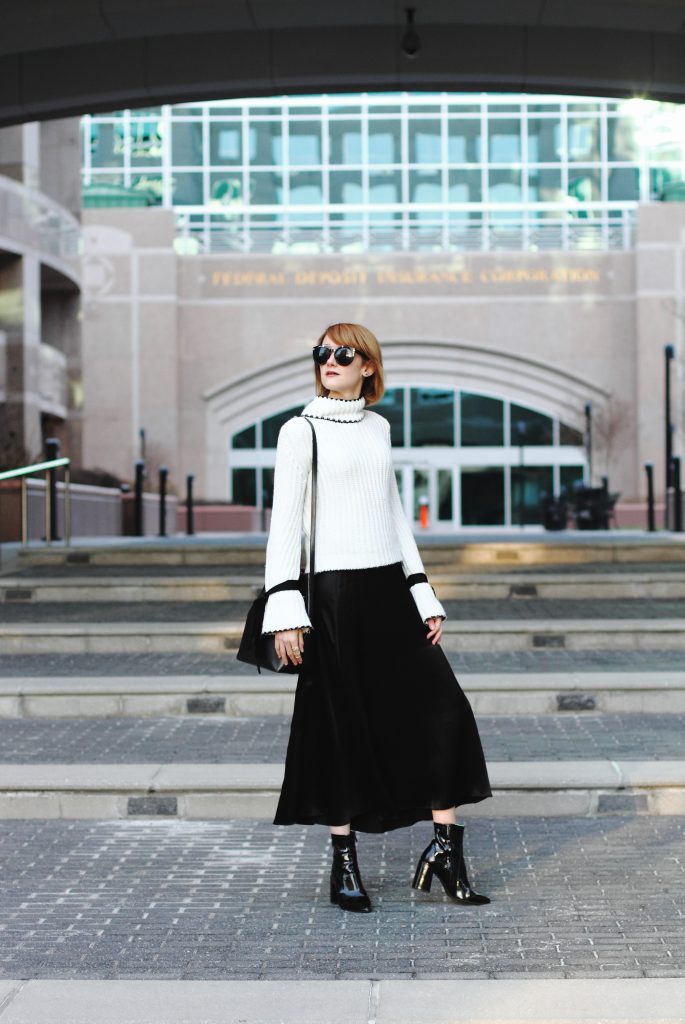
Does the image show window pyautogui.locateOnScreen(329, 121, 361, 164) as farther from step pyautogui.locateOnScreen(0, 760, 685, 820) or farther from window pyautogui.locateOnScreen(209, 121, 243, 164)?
step pyautogui.locateOnScreen(0, 760, 685, 820)

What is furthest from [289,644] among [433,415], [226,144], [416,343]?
[226,144]

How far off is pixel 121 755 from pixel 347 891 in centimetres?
261

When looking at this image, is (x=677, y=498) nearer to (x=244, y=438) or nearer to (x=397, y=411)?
(x=397, y=411)

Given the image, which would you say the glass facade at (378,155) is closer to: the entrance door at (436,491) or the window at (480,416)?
the window at (480,416)

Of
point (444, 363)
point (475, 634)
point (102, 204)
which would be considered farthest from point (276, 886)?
point (102, 204)

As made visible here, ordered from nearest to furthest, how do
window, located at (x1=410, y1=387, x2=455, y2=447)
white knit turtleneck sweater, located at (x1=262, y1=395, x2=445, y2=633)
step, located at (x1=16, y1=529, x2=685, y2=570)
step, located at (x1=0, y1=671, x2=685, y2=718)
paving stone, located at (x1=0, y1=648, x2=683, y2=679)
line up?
white knit turtleneck sweater, located at (x1=262, y1=395, x2=445, y2=633) → step, located at (x1=0, y1=671, x2=685, y2=718) → paving stone, located at (x1=0, y1=648, x2=683, y2=679) → step, located at (x1=16, y1=529, x2=685, y2=570) → window, located at (x1=410, y1=387, x2=455, y2=447)

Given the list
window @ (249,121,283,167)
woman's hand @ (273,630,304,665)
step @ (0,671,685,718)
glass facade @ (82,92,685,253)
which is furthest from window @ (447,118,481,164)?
woman's hand @ (273,630,304,665)

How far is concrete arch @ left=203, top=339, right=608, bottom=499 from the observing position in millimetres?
54250

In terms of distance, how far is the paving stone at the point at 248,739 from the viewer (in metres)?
6.73

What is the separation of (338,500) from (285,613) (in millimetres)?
454

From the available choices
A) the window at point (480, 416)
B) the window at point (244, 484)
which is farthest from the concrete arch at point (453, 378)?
the window at point (244, 484)

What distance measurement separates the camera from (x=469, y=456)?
2147 inches

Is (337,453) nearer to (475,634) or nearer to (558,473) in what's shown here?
(475,634)

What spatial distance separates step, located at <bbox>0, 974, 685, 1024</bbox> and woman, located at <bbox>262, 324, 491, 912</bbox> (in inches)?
30.8
